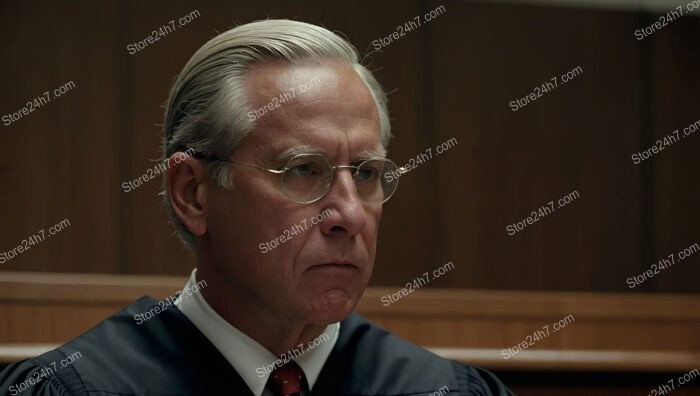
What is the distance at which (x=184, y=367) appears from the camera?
2156 millimetres

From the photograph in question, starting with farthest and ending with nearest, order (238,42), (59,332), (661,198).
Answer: (661,198) < (59,332) < (238,42)

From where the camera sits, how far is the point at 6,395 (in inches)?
82.4

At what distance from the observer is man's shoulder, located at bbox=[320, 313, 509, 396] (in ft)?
7.45

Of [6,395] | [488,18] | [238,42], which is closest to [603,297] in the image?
[488,18]

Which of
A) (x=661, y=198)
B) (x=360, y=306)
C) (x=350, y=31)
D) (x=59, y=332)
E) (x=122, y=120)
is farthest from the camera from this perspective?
(x=661, y=198)

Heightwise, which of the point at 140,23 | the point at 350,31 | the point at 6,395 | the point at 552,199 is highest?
the point at 140,23

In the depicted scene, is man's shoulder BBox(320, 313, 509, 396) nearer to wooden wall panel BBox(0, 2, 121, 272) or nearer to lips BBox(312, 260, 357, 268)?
lips BBox(312, 260, 357, 268)

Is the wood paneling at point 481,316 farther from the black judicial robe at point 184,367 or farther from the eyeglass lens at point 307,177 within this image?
the eyeglass lens at point 307,177

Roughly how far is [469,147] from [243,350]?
231cm

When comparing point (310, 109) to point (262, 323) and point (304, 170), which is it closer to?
point (304, 170)

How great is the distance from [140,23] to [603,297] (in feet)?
6.81

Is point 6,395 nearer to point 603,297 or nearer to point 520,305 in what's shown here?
point 520,305

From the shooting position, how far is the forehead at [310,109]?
2.12m

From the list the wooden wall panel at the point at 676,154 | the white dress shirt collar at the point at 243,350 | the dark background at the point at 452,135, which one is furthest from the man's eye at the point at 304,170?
the wooden wall panel at the point at 676,154
